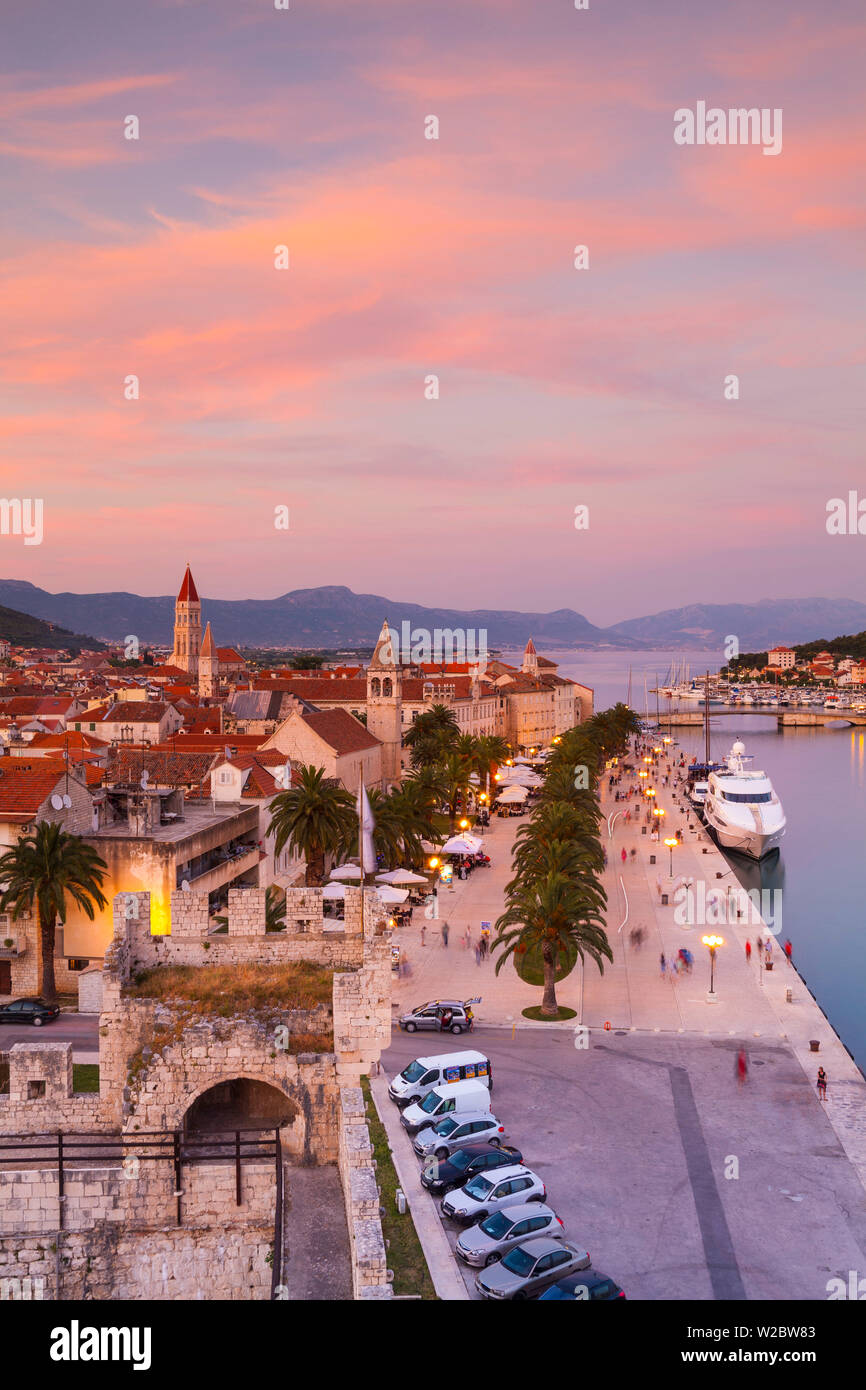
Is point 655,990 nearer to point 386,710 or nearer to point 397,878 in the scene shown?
point 397,878

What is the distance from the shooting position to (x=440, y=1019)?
34688 mm

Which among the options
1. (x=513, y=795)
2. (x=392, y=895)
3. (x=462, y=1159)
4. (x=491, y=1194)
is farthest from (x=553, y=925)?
(x=513, y=795)

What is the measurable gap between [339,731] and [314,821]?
27.2m

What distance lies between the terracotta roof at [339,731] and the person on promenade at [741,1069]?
40.9m

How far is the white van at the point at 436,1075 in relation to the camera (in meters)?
28.6

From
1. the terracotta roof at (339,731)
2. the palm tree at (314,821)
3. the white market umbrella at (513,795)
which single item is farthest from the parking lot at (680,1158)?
the white market umbrella at (513,795)

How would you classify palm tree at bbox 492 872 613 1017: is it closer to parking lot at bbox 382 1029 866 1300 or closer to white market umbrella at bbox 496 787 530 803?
parking lot at bbox 382 1029 866 1300

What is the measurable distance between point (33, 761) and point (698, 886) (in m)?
36.6

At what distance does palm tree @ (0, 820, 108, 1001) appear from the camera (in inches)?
1362

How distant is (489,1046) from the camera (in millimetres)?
33375

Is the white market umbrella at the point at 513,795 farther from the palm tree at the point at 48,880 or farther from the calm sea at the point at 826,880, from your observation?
the palm tree at the point at 48,880
